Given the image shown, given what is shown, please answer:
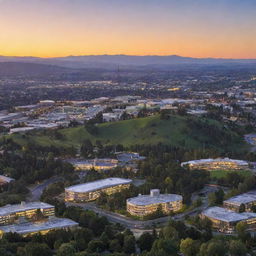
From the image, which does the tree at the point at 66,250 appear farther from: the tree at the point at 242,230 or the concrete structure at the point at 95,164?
the concrete structure at the point at 95,164

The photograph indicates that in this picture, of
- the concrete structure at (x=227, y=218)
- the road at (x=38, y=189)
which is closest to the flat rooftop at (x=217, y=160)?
the road at (x=38, y=189)

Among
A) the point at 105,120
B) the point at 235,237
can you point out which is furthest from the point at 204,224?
the point at 105,120

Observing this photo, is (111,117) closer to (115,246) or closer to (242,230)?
(242,230)

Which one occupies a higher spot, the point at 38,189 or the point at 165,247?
the point at 165,247

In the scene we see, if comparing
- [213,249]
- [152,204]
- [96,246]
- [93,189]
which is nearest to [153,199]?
[152,204]

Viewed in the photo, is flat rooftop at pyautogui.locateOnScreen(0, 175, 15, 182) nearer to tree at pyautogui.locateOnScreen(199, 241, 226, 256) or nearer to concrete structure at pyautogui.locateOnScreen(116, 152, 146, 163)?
concrete structure at pyautogui.locateOnScreen(116, 152, 146, 163)

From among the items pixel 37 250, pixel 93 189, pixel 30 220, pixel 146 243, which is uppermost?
pixel 37 250
